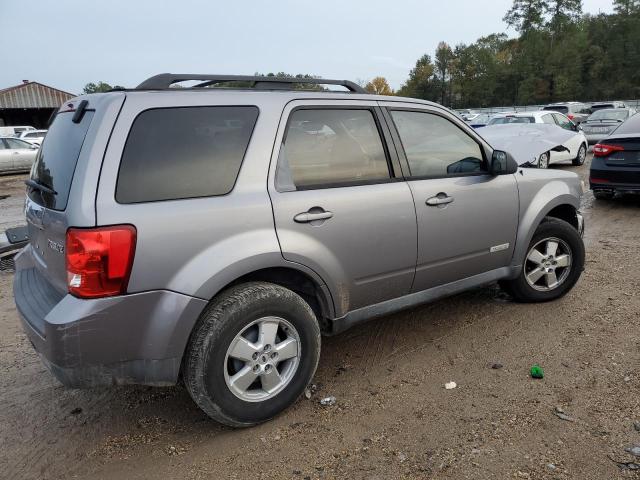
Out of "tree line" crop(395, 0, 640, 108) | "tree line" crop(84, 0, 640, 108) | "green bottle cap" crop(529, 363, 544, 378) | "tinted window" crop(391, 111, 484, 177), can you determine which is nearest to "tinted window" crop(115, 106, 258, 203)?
"tinted window" crop(391, 111, 484, 177)

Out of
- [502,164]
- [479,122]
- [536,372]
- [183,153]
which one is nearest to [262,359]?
[183,153]

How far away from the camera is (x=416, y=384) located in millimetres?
3295

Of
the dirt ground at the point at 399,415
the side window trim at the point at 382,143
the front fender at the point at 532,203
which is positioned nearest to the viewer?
the dirt ground at the point at 399,415

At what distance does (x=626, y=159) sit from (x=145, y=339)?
8.25m

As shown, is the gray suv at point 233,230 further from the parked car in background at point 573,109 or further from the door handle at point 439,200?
the parked car in background at point 573,109

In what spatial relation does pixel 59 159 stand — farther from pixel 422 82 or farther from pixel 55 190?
pixel 422 82

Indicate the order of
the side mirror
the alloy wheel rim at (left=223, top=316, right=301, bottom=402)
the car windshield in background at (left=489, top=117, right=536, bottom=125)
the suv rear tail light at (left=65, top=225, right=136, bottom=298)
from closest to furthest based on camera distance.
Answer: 1. the suv rear tail light at (left=65, top=225, right=136, bottom=298)
2. the alloy wheel rim at (left=223, top=316, right=301, bottom=402)
3. the side mirror
4. the car windshield in background at (left=489, top=117, right=536, bottom=125)

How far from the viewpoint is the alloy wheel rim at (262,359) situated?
8.95 ft

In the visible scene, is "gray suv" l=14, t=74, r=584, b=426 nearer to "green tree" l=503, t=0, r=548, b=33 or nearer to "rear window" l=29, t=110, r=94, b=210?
"rear window" l=29, t=110, r=94, b=210

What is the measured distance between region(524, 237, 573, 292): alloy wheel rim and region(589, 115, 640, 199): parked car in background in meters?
4.62

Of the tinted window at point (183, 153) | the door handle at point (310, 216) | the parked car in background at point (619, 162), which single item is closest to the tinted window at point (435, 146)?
the door handle at point (310, 216)

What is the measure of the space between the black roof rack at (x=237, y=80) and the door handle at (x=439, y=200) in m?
0.90

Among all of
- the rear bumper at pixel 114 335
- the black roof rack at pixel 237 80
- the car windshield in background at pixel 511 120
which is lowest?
the rear bumper at pixel 114 335

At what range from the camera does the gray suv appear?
239 centimetres
